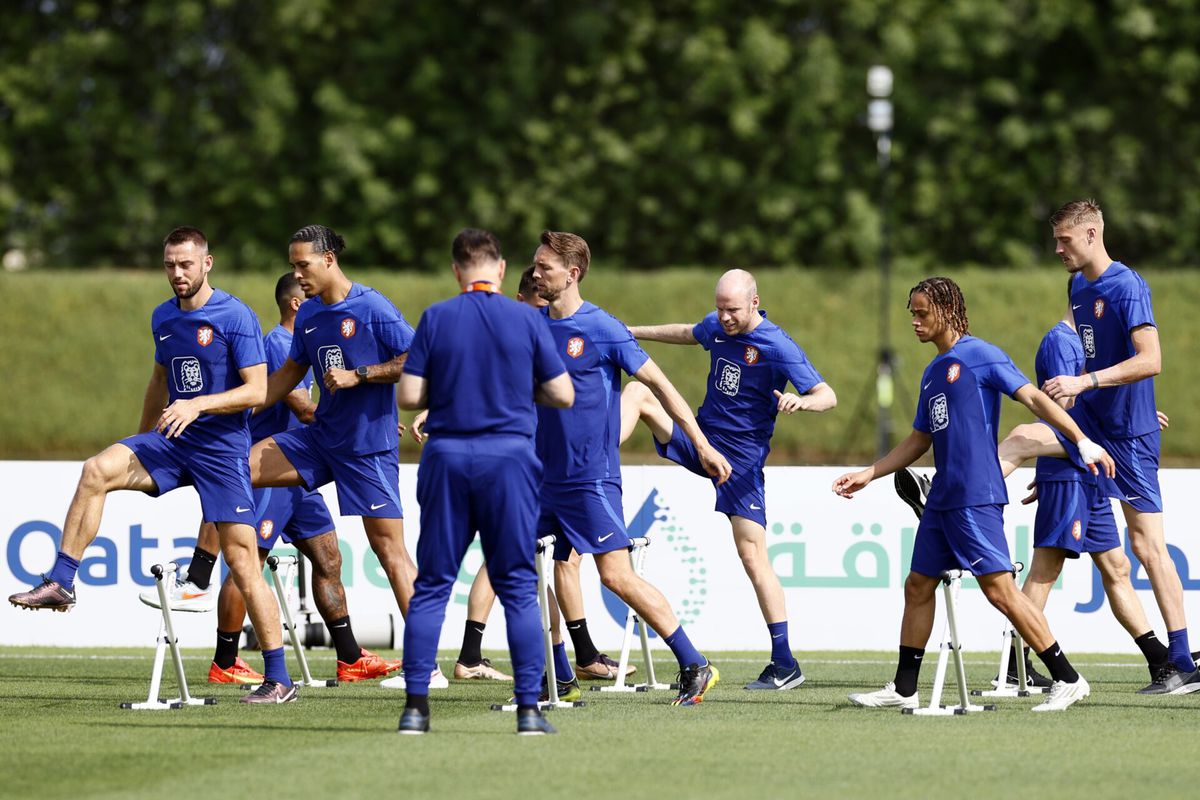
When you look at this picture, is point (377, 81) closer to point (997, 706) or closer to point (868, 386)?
point (868, 386)

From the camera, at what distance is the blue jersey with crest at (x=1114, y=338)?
9570 mm

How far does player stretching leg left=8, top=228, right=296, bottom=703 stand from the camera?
8688mm

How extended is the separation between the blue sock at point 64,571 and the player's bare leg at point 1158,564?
17.8 feet

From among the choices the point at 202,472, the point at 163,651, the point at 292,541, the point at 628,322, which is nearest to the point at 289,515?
→ the point at 292,541

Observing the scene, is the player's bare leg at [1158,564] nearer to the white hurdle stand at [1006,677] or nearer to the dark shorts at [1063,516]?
the dark shorts at [1063,516]

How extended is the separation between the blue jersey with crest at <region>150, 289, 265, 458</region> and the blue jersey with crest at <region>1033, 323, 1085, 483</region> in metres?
4.10

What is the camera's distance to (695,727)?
788cm

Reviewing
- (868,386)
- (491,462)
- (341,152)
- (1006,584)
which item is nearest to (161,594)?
(491,462)

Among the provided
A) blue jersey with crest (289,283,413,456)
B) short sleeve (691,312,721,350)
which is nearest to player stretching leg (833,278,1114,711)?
short sleeve (691,312,721,350)

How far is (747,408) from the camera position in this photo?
402 inches

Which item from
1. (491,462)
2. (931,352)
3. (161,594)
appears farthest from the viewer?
(931,352)

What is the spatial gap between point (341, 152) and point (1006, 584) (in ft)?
80.2

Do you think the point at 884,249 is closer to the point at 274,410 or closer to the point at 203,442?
the point at 274,410


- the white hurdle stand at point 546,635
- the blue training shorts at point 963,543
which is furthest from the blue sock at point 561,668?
the blue training shorts at point 963,543
